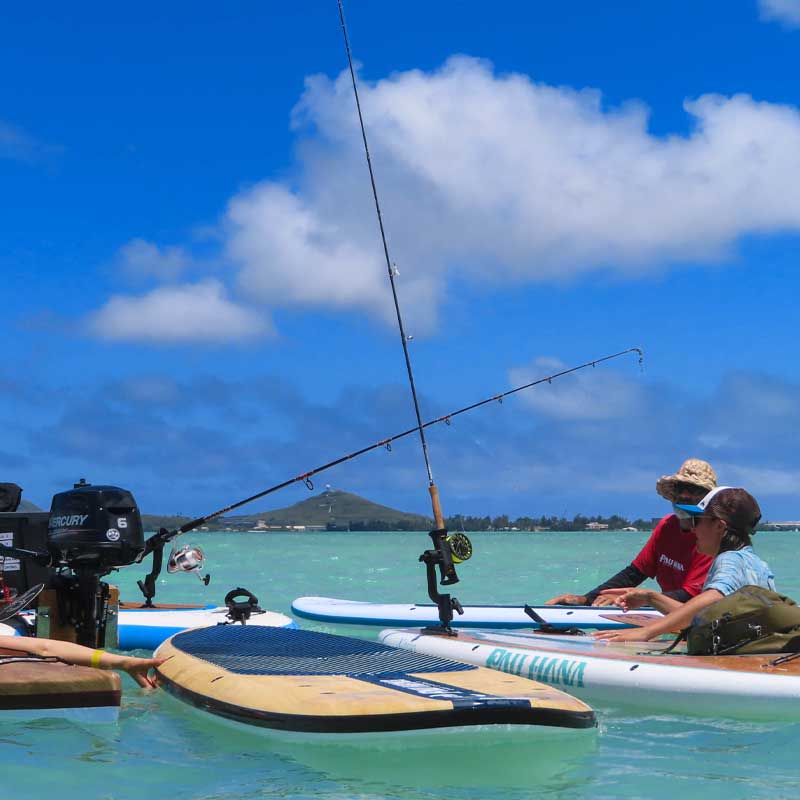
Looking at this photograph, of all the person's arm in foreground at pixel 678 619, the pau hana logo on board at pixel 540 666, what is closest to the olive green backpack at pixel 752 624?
the person's arm in foreground at pixel 678 619

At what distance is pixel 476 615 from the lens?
10.1 metres

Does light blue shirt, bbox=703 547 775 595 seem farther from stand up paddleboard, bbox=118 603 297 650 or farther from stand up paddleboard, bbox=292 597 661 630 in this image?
stand up paddleboard, bbox=118 603 297 650

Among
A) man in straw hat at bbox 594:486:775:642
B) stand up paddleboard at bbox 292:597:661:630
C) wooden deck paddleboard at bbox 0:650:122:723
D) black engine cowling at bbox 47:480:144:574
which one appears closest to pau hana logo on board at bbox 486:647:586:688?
man in straw hat at bbox 594:486:775:642

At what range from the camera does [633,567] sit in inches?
335

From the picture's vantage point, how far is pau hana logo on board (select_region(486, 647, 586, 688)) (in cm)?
613

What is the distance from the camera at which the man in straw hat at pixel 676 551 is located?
7090 millimetres

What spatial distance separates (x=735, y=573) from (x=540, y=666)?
4.11 ft

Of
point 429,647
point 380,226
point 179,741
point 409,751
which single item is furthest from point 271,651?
point 380,226

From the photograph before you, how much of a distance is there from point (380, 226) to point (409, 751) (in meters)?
5.45

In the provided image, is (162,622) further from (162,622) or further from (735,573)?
(735,573)

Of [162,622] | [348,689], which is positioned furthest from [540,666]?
[162,622]

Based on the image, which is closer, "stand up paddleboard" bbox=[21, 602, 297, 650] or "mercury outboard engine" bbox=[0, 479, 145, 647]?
"mercury outboard engine" bbox=[0, 479, 145, 647]

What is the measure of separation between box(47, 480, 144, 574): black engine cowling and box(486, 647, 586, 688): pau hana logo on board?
7.31 ft

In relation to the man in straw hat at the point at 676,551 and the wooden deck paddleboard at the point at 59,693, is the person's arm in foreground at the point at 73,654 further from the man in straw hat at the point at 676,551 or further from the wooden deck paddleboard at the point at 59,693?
the man in straw hat at the point at 676,551
